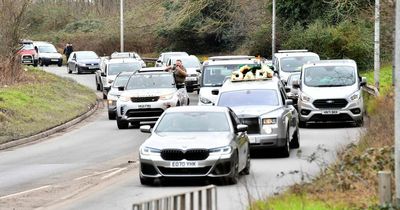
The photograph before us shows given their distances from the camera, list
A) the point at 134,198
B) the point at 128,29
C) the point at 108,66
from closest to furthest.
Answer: the point at 134,198
the point at 108,66
the point at 128,29

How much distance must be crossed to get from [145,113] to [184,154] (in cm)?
1415

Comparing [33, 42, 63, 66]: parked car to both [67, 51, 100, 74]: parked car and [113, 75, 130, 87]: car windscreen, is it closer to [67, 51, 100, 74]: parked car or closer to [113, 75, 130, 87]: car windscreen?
[67, 51, 100, 74]: parked car

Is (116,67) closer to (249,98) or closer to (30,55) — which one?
(30,55)

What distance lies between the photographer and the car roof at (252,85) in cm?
2375

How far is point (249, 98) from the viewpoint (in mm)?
23344

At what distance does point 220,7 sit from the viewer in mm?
70500

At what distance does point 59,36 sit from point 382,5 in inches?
2367

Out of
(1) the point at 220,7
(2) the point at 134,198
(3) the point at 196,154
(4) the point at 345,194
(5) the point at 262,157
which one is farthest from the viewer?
(1) the point at 220,7

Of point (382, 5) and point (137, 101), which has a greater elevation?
point (382, 5)

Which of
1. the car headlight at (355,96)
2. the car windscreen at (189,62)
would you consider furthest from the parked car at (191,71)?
the car headlight at (355,96)

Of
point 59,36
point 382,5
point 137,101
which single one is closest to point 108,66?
point 137,101

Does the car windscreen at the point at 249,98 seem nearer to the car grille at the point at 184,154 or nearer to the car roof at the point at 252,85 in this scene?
the car roof at the point at 252,85

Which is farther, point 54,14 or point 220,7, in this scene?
point 54,14

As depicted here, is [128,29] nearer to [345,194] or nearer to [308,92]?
[308,92]
